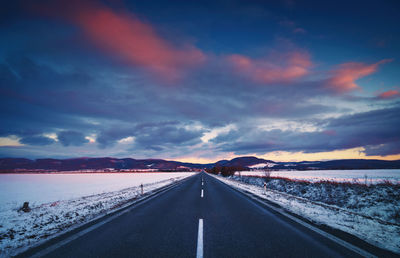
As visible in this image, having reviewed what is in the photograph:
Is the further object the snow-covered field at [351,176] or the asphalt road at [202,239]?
the snow-covered field at [351,176]

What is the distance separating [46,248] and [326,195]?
1568cm

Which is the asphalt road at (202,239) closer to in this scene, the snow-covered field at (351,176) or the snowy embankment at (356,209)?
the snowy embankment at (356,209)

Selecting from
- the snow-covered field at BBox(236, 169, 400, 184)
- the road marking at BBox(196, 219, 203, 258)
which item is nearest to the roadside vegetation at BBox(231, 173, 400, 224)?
the snow-covered field at BBox(236, 169, 400, 184)

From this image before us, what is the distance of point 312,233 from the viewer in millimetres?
5199

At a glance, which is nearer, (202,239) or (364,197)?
(202,239)

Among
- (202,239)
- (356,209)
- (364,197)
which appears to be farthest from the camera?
(364,197)

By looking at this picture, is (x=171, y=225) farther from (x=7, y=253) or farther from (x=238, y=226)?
(x=7, y=253)

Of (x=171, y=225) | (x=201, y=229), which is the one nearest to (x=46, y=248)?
(x=171, y=225)

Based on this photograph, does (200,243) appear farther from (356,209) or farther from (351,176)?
(351,176)

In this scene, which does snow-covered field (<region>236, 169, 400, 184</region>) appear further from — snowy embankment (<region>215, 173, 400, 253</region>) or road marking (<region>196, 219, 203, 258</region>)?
road marking (<region>196, 219, 203, 258</region>)

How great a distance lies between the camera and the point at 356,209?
9.79 m

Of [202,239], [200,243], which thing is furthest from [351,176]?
[200,243]

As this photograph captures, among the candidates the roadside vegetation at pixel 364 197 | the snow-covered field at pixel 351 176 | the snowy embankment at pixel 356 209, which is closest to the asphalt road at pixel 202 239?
the snowy embankment at pixel 356 209

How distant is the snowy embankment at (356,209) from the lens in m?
5.29
